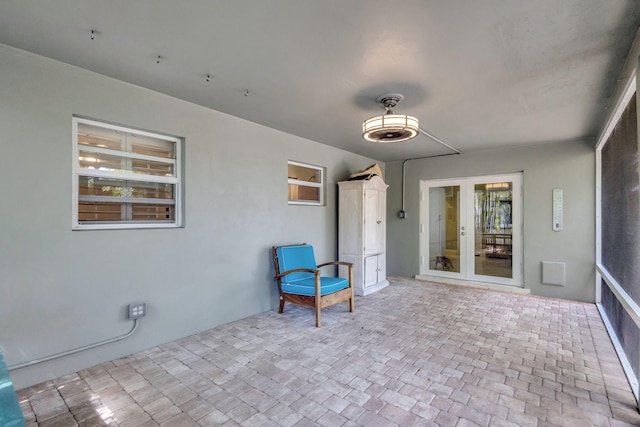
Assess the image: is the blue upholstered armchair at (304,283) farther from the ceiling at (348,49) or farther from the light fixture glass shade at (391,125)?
the ceiling at (348,49)

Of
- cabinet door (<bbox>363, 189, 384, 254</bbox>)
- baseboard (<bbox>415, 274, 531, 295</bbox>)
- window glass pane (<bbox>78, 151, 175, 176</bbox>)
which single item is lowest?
baseboard (<bbox>415, 274, 531, 295</bbox>)

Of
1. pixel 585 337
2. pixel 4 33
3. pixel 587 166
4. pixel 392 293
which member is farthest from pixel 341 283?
pixel 587 166

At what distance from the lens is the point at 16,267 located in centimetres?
226

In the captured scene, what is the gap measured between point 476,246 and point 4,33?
258 inches

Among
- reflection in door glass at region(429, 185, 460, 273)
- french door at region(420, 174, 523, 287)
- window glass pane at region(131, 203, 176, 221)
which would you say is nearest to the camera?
window glass pane at region(131, 203, 176, 221)

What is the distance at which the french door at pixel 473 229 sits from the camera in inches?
209

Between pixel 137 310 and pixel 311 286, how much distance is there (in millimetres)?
1854

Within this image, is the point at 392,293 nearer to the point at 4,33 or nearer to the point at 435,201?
the point at 435,201

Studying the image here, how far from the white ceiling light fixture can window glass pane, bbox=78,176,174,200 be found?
221 cm

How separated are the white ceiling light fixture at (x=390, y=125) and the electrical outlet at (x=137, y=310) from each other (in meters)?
2.74

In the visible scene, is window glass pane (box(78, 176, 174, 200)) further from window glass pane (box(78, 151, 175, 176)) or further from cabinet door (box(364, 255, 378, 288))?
cabinet door (box(364, 255, 378, 288))

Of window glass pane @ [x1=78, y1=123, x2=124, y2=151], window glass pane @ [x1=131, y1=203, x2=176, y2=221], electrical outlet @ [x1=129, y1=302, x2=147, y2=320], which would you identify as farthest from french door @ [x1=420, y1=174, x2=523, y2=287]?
window glass pane @ [x1=78, y1=123, x2=124, y2=151]

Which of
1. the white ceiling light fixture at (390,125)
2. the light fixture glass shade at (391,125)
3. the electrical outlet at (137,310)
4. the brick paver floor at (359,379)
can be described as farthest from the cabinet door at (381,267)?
the electrical outlet at (137,310)

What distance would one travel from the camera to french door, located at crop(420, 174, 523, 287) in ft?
17.4
